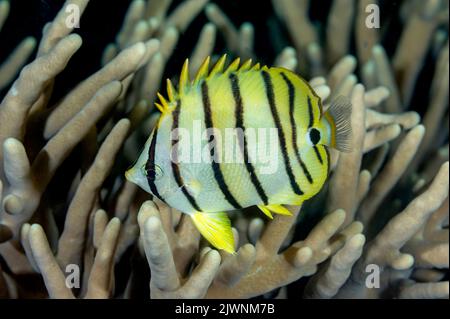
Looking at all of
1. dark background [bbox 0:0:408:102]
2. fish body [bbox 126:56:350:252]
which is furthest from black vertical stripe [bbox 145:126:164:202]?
dark background [bbox 0:0:408:102]

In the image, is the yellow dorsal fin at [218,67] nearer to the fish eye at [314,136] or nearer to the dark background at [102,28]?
the fish eye at [314,136]

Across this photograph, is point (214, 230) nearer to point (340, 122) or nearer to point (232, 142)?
point (232, 142)

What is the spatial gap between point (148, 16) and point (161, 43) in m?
0.42

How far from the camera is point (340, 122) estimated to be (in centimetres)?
149

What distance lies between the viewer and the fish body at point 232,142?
A: 1309 millimetres

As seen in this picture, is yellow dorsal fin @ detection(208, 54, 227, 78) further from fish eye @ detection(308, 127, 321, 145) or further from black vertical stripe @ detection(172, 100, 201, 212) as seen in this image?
fish eye @ detection(308, 127, 321, 145)

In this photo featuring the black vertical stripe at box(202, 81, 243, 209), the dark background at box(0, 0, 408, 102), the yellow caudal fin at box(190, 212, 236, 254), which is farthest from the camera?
the dark background at box(0, 0, 408, 102)

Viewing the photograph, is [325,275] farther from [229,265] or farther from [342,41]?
[342,41]

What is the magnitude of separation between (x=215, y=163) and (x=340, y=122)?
0.43 m

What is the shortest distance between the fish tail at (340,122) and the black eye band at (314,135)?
7 cm

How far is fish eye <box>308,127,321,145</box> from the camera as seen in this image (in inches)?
Answer: 54.3

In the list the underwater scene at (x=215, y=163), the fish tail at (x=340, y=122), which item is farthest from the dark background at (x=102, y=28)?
the fish tail at (x=340, y=122)

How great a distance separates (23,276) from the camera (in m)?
1.87

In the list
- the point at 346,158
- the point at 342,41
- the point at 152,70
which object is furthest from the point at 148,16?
the point at 346,158
